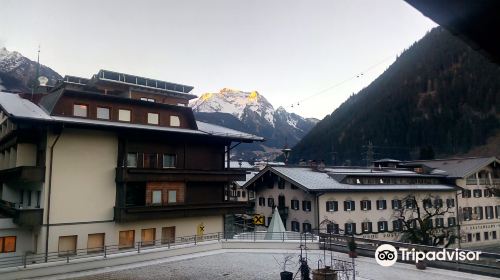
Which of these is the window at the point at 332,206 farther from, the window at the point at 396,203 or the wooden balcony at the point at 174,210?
the wooden balcony at the point at 174,210

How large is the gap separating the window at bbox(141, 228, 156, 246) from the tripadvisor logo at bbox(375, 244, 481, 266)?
16996mm

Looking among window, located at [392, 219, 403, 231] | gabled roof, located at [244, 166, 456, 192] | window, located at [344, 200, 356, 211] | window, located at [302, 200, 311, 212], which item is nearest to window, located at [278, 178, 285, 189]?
gabled roof, located at [244, 166, 456, 192]

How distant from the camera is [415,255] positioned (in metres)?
23.4

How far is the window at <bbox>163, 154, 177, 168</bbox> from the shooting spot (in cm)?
3247

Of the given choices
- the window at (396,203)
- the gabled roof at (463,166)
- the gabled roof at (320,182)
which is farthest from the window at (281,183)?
the gabled roof at (463,166)

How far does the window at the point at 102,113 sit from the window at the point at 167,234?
10221 millimetres

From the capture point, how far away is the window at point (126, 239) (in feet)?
96.8

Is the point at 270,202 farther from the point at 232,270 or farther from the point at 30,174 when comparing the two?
the point at 30,174

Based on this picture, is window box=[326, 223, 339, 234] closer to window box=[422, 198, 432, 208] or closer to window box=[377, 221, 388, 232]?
window box=[377, 221, 388, 232]

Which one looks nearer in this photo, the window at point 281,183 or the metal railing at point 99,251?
the metal railing at point 99,251

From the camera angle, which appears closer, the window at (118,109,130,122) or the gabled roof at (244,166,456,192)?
the window at (118,109,130,122)

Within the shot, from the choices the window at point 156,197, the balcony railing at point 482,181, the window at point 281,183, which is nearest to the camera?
the window at point 156,197

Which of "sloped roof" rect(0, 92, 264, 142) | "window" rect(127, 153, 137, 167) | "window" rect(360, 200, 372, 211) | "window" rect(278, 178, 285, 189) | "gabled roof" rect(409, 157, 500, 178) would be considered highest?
"sloped roof" rect(0, 92, 264, 142)

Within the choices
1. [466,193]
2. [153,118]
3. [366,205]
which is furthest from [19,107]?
[466,193]
